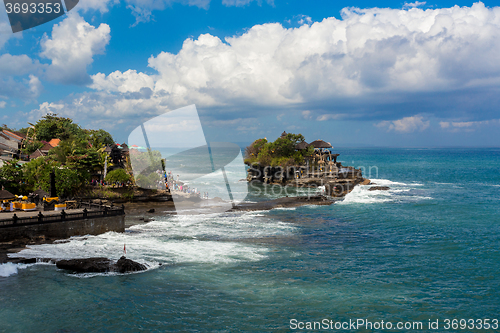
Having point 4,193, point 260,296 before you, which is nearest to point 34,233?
point 4,193

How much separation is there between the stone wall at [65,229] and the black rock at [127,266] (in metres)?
8.04

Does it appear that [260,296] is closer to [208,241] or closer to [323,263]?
[323,263]

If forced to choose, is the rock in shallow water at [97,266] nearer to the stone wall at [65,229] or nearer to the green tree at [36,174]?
the stone wall at [65,229]

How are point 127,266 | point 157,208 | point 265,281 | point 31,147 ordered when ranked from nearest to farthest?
point 265,281, point 127,266, point 157,208, point 31,147

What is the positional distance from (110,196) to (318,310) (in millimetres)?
34016

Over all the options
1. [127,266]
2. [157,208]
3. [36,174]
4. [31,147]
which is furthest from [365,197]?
[31,147]

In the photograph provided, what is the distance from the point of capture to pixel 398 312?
14.9m

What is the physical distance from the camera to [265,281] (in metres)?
17.9

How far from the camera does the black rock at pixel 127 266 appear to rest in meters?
18.6

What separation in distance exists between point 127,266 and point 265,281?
796 centimetres

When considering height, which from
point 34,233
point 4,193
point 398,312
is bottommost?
point 398,312

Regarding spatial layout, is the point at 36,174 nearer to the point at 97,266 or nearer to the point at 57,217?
the point at 57,217

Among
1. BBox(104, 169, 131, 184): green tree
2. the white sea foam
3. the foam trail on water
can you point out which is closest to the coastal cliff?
the foam trail on water

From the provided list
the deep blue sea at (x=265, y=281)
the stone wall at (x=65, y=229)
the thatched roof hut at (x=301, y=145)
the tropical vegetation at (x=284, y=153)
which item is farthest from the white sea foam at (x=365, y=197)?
the stone wall at (x=65, y=229)
